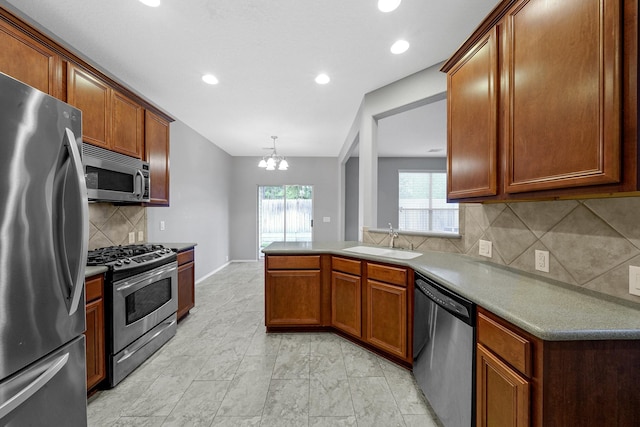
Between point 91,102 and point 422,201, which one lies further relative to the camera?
point 422,201

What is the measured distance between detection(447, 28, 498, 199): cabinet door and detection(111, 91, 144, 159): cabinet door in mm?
2885

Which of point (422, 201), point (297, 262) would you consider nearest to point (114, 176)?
point (297, 262)

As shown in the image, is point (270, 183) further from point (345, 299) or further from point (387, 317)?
point (387, 317)

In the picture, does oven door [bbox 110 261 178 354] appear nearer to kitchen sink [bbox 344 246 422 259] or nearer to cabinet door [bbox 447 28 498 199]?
kitchen sink [bbox 344 246 422 259]

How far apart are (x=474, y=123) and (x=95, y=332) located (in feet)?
9.52

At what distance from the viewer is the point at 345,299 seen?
238cm

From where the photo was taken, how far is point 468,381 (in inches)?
47.4

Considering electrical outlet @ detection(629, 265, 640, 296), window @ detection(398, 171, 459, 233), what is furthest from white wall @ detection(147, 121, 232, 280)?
window @ detection(398, 171, 459, 233)

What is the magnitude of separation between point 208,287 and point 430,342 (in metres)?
3.75

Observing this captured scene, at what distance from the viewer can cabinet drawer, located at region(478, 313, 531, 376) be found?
90 centimetres

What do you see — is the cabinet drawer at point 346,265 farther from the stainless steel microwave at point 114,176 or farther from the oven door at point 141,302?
the stainless steel microwave at point 114,176

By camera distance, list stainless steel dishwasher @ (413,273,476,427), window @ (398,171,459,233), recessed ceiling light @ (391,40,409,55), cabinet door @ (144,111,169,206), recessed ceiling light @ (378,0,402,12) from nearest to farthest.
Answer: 1. stainless steel dishwasher @ (413,273,476,427)
2. recessed ceiling light @ (378,0,402,12)
3. recessed ceiling light @ (391,40,409,55)
4. cabinet door @ (144,111,169,206)
5. window @ (398,171,459,233)

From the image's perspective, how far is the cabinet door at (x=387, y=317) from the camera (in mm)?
1930

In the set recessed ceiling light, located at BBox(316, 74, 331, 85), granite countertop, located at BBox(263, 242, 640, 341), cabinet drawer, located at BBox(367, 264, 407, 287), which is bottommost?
cabinet drawer, located at BBox(367, 264, 407, 287)
